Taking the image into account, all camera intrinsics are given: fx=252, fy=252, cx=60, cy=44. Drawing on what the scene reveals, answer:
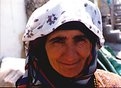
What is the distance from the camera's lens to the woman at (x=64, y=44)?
84 cm

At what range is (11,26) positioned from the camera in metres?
1.90

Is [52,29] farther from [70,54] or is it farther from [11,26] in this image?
[11,26]

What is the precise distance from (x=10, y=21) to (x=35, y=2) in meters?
0.29

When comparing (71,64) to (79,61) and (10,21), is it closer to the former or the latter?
(79,61)

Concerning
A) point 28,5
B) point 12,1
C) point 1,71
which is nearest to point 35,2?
point 28,5

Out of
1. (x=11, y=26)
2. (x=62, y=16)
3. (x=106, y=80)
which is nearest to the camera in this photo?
(x=62, y=16)

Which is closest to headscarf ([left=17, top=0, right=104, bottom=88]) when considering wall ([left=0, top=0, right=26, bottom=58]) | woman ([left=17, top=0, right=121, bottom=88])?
woman ([left=17, top=0, right=121, bottom=88])

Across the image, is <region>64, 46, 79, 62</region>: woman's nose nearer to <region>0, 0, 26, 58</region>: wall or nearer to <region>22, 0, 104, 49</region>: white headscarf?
<region>22, 0, 104, 49</region>: white headscarf

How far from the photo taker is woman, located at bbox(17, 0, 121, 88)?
0.84 m

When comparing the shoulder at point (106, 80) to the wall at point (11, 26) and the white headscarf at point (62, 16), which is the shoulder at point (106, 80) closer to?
the white headscarf at point (62, 16)

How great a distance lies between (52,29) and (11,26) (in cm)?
112

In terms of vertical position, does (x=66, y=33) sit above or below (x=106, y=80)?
above

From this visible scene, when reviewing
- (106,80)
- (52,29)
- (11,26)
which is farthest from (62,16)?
(11,26)

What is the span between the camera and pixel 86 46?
895 millimetres
